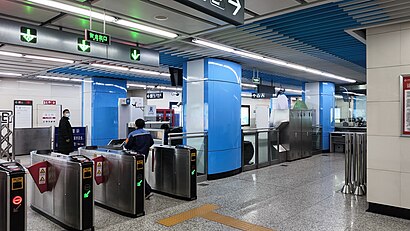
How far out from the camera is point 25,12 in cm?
433

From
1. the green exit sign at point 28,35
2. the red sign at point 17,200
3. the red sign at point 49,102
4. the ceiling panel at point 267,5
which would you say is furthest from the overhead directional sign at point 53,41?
the red sign at point 49,102

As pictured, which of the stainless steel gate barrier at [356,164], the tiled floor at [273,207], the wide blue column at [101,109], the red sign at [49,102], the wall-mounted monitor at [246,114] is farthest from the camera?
the wall-mounted monitor at [246,114]

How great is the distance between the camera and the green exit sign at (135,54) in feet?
18.1

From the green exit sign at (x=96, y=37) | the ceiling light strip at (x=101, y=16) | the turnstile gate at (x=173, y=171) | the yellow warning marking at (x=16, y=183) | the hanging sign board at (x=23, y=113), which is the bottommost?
the turnstile gate at (x=173, y=171)

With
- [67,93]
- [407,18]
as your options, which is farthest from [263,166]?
[67,93]

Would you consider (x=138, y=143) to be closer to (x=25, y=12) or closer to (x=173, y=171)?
(x=173, y=171)

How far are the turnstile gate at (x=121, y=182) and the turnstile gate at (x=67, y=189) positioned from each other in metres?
0.68

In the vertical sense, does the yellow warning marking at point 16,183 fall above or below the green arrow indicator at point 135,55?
below

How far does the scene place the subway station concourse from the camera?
405 centimetres

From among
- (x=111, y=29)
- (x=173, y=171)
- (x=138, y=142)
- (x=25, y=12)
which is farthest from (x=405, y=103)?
(x=25, y=12)

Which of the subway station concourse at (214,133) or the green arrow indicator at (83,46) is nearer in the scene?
the subway station concourse at (214,133)

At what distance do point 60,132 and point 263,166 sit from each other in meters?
5.66

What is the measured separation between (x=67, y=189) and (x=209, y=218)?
2029mm

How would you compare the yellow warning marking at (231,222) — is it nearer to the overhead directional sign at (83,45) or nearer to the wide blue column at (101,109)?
the overhead directional sign at (83,45)
